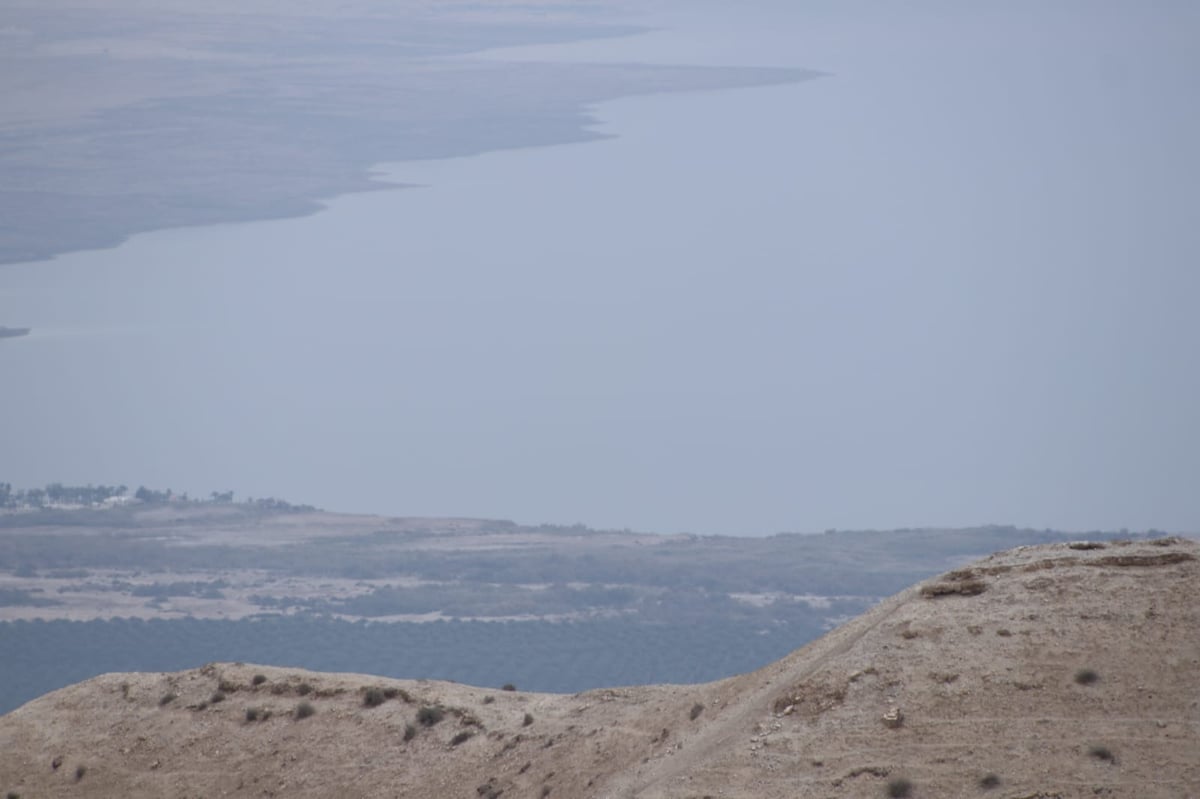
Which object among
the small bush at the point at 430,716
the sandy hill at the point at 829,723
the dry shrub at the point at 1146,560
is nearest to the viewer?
the sandy hill at the point at 829,723

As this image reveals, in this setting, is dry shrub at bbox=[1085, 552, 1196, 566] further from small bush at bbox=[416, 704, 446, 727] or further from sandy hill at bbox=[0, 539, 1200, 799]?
small bush at bbox=[416, 704, 446, 727]

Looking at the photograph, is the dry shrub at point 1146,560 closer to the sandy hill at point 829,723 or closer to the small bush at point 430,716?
the sandy hill at point 829,723

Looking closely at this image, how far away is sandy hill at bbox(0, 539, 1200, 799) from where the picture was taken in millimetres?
18359

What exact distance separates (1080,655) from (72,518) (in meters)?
122

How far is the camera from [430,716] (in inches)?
1045

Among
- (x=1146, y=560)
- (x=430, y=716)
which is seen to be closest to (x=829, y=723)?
(x=1146, y=560)

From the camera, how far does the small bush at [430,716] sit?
2648 cm

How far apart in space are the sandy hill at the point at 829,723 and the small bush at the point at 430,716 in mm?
33

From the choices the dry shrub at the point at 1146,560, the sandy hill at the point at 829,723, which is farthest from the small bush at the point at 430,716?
the dry shrub at the point at 1146,560

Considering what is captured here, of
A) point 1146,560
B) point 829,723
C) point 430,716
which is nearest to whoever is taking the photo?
point 829,723

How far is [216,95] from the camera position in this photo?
474 feet

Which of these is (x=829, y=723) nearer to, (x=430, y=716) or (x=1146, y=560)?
(x=1146, y=560)

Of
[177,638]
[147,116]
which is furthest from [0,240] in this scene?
[177,638]

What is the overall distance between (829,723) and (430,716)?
8806 mm
